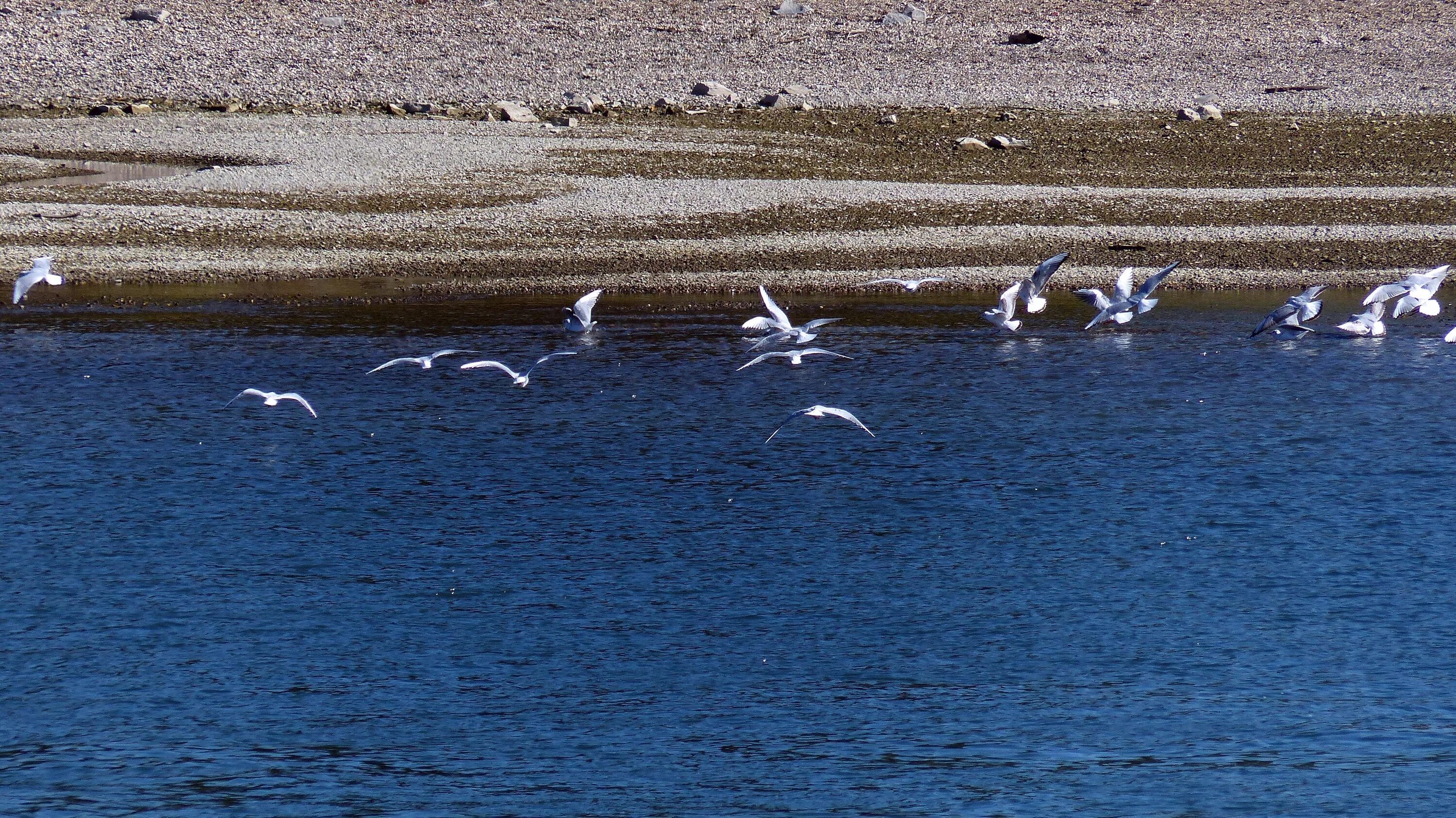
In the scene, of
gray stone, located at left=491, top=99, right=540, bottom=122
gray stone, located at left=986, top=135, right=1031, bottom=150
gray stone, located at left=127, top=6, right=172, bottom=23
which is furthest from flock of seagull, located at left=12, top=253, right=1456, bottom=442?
gray stone, located at left=127, top=6, right=172, bottom=23

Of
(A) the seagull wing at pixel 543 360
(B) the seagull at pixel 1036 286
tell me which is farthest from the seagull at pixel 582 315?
(B) the seagull at pixel 1036 286

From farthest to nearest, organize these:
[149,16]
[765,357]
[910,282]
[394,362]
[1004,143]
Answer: [149,16] < [1004,143] < [910,282] < [765,357] < [394,362]

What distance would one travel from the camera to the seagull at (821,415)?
15.0 m

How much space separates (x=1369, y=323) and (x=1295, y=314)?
1176 millimetres

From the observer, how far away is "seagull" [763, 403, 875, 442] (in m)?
15.0

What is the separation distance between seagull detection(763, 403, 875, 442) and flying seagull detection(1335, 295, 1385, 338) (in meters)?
5.61

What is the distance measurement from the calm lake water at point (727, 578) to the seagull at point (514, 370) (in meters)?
0.18

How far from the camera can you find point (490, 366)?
18906 mm

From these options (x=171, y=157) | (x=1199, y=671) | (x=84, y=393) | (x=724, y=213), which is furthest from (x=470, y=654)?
(x=171, y=157)

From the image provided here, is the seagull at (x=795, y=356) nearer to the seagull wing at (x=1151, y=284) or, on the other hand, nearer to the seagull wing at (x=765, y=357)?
the seagull wing at (x=765, y=357)

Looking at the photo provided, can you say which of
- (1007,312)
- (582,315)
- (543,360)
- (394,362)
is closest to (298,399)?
(394,362)

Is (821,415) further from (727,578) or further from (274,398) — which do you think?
(274,398)

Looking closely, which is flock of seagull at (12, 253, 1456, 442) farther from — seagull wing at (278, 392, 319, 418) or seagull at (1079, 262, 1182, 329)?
seagull wing at (278, 392, 319, 418)

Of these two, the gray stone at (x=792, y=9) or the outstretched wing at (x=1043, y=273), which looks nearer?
the outstretched wing at (x=1043, y=273)
